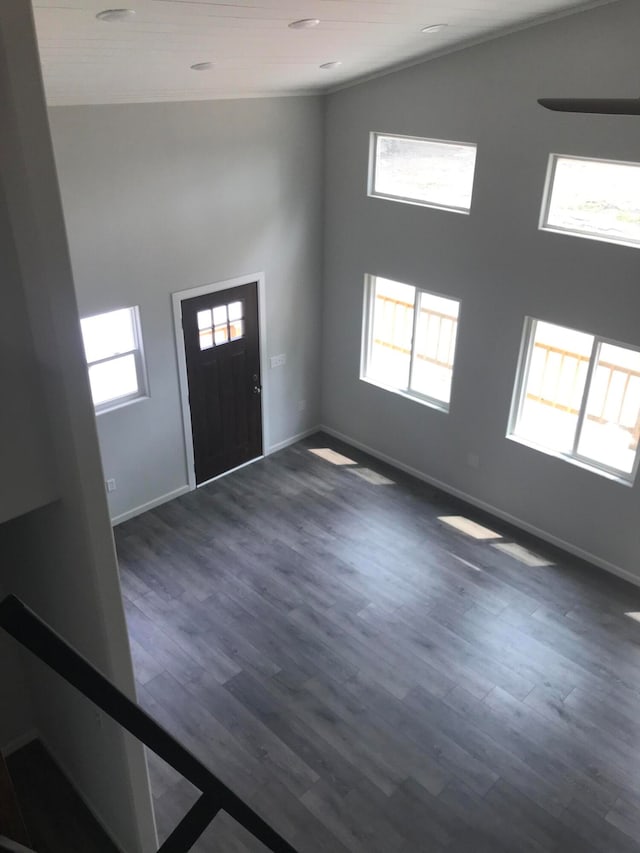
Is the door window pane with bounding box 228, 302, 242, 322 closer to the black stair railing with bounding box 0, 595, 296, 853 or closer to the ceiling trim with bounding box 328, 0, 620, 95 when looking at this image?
the ceiling trim with bounding box 328, 0, 620, 95

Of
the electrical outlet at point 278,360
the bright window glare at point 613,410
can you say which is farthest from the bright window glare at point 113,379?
the bright window glare at point 613,410

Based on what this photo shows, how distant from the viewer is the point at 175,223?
6.15 meters

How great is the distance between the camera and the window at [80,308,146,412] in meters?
6.02

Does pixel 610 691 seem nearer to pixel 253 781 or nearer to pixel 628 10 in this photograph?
pixel 253 781

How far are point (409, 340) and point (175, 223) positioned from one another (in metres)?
2.68

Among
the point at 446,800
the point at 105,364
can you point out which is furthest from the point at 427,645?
the point at 105,364

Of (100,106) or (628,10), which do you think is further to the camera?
(100,106)

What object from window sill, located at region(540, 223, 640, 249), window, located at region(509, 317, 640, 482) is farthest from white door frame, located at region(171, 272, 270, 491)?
window sill, located at region(540, 223, 640, 249)

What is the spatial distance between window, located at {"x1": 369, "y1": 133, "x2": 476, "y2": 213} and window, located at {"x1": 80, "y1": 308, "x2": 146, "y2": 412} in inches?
111

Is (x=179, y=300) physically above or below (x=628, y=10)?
below

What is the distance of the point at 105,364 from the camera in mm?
6145

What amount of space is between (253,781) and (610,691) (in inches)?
104

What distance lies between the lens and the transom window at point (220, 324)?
6734 mm

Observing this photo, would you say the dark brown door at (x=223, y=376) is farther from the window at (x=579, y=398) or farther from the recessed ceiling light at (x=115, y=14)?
the recessed ceiling light at (x=115, y=14)
